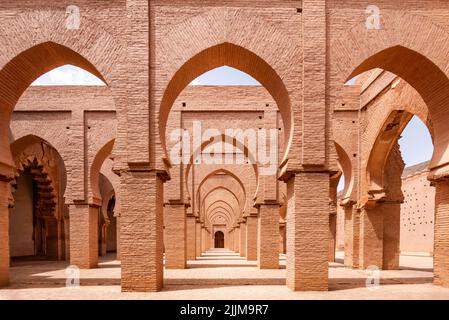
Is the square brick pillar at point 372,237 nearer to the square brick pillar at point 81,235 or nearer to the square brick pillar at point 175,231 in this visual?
the square brick pillar at point 175,231

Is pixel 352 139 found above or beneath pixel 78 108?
beneath

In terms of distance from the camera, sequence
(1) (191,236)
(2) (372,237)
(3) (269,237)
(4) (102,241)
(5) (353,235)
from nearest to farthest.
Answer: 1. (2) (372,237)
2. (3) (269,237)
3. (5) (353,235)
4. (1) (191,236)
5. (4) (102,241)

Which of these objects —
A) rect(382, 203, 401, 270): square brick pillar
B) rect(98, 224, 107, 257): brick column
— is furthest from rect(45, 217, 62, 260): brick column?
rect(382, 203, 401, 270): square brick pillar

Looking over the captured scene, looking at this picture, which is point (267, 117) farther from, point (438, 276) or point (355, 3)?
point (438, 276)

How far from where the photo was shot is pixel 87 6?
296 inches

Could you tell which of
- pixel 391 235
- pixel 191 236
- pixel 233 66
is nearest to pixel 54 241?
pixel 191 236

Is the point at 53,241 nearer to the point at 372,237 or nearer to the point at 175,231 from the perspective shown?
the point at 175,231

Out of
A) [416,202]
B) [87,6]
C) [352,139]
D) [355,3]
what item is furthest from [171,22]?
[416,202]

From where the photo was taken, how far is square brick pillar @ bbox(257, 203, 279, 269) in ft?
39.9

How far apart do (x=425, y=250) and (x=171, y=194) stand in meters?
18.7

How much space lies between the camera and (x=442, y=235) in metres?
7.92

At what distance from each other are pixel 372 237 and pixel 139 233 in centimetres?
831

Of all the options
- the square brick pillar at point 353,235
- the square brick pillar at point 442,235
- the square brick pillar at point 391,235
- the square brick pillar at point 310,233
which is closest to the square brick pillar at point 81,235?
the square brick pillar at point 310,233

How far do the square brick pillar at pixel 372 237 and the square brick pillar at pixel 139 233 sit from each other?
25.4 feet
